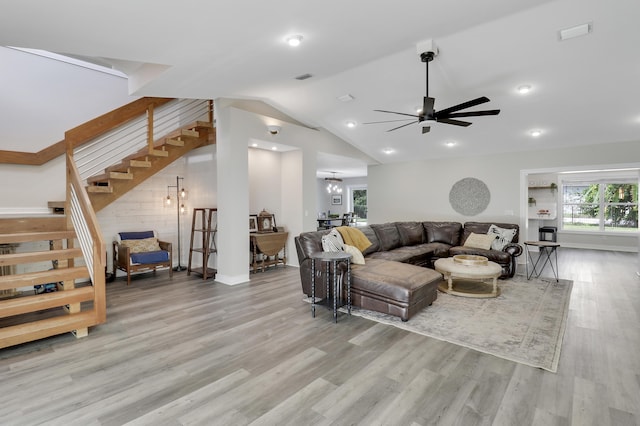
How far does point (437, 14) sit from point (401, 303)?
2710 millimetres

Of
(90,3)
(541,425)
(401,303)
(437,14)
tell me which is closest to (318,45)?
(437,14)

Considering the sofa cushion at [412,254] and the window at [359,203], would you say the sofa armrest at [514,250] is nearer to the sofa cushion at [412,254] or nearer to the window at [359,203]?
the sofa cushion at [412,254]

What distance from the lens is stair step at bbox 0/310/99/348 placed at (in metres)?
2.67

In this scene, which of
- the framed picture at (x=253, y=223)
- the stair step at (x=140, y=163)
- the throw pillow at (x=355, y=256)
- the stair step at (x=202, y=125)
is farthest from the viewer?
the framed picture at (x=253, y=223)

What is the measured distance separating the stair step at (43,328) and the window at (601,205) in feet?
37.6

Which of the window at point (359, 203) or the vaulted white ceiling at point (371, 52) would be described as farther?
the window at point (359, 203)

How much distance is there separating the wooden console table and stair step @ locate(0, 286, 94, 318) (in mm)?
2771

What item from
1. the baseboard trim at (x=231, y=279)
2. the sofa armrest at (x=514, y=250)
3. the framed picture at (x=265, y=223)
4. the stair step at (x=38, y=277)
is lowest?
the baseboard trim at (x=231, y=279)

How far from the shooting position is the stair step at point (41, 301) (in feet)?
9.08

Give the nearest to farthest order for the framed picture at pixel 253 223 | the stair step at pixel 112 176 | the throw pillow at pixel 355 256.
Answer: the throw pillow at pixel 355 256
the stair step at pixel 112 176
the framed picture at pixel 253 223

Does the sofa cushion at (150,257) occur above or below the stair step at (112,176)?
below

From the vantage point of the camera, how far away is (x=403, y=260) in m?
5.09

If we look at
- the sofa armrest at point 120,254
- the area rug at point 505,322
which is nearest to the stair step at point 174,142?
the sofa armrest at point 120,254

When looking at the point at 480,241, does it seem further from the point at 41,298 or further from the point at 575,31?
the point at 41,298
